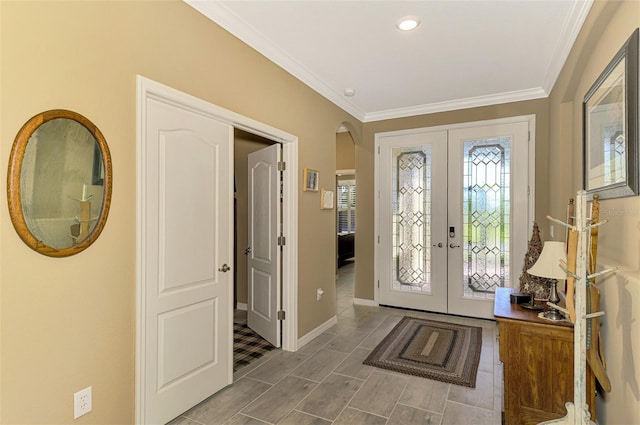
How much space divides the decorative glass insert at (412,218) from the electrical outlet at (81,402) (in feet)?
12.7

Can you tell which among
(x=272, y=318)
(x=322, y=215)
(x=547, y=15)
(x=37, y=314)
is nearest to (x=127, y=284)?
(x=37, y=314)

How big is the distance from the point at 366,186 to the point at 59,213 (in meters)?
3.99

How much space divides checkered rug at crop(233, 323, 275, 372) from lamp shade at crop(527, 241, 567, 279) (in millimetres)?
2455

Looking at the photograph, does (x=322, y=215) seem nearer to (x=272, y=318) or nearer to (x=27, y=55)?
(x=272, y=318)

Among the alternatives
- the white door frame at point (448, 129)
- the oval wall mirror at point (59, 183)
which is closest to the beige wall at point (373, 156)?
the white door frame at point (448, 129)

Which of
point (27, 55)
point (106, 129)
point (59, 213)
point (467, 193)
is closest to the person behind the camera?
point (27, 55)

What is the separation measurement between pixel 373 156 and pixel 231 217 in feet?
9.45

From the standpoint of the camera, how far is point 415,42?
2.86m

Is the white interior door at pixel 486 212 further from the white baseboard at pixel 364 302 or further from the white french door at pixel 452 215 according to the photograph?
the white baseboard at pixel 364 302

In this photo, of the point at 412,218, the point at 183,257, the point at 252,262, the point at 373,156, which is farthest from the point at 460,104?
the point at 183,257

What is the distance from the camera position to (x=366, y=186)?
509cm

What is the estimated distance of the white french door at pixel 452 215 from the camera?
4.19 m

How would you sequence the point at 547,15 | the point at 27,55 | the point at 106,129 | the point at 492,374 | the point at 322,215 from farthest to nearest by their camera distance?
1. the point at 322,215
2. the point at 492,374
3. the point at 547,15
4. the point at 106,129
5. the point at 27,55

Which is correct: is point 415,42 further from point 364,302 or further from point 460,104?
point 364,302
